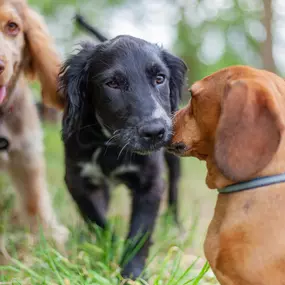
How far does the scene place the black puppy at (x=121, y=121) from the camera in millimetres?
2834

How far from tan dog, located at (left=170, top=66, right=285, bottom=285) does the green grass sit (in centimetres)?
54

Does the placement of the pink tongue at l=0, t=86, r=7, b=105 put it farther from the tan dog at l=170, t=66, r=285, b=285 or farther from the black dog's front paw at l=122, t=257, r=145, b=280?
the tan dog at l=170, t=66, r=285, b=285

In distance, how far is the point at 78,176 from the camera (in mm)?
3338

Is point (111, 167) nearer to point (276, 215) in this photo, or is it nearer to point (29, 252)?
point (29, 252)

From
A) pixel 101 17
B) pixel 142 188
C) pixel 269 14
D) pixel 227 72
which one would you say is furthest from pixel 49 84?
pixel 101 17

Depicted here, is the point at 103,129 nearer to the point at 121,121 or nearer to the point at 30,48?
the point at 121,121

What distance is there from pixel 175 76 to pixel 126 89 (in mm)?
512

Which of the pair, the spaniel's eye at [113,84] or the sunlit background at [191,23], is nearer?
the spaniel's eye at [113,84]

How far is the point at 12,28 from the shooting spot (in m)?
3.51

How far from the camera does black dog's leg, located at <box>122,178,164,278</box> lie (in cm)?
306

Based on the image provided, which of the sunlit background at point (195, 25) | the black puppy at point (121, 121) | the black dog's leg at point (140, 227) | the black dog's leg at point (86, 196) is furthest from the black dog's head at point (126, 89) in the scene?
the sunlit background at point (195, 25)

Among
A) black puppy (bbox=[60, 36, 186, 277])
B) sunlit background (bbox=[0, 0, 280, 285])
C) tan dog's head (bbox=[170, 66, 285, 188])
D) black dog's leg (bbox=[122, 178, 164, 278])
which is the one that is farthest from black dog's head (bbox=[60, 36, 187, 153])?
sunlit background (bbox=[0, 0, 280, 285])

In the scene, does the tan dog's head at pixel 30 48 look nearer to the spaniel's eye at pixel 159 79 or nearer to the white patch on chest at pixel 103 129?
the white patch on chest at pixel 103 129

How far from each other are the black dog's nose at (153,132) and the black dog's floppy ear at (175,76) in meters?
0.56
